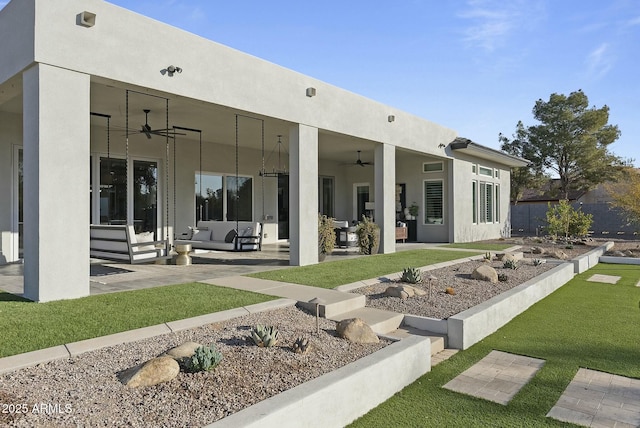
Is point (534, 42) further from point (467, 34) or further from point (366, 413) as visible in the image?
point (366, 413)

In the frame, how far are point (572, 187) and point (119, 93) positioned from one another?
31717mm

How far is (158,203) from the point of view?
12.4 metres

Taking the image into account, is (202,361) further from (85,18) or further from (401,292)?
(85,18)

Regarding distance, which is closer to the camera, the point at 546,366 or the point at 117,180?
the point at 546,366

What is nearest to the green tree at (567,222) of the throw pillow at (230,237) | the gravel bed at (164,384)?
the throw pillow at (230,237)

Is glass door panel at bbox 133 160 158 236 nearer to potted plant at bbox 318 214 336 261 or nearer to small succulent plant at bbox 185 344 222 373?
potted plant at bbox 318 214 336 261

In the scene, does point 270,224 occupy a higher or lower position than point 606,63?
lower

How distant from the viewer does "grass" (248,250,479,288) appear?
7242 mm

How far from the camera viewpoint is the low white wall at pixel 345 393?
2477 mm

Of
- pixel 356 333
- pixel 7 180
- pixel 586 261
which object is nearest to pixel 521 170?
pixel 586 261

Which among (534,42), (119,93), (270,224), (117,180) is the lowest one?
(270,224)

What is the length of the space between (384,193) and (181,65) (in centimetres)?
659

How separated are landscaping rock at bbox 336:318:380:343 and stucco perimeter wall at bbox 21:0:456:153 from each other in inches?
187

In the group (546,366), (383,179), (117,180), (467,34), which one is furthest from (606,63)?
(117,180)
